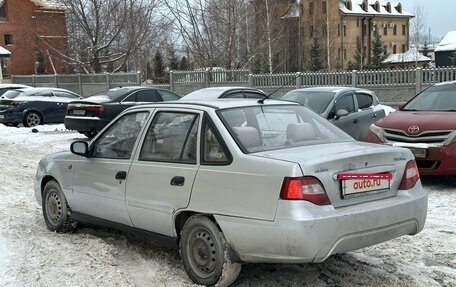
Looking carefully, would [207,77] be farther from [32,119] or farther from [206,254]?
[206,254]

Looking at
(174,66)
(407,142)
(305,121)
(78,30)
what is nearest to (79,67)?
(78,30)

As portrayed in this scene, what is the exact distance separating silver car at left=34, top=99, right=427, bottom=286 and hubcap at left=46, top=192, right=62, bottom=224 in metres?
0.74

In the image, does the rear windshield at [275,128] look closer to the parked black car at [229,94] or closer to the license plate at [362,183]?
the license plate at [362,183]

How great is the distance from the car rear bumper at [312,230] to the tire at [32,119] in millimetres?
16087

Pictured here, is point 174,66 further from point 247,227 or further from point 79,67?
point 247,227

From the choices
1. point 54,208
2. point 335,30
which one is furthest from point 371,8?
point 54,208

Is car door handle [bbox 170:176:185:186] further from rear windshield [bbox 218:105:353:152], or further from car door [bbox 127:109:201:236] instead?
rear windshield [bbox 218:105:353:152]

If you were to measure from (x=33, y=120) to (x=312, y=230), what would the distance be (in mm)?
16851

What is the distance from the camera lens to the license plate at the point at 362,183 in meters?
4.11

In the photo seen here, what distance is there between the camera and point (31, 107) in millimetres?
18828

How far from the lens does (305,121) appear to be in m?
5.09

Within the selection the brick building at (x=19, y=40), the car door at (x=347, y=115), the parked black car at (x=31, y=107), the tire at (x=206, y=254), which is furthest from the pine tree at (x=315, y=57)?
the tire at (x=206, y=254)

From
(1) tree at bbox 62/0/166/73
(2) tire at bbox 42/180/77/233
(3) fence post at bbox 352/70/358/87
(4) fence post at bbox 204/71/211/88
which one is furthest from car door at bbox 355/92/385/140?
(1) tree at bbox 62/0/166/73

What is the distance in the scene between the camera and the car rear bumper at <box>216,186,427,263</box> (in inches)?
152
